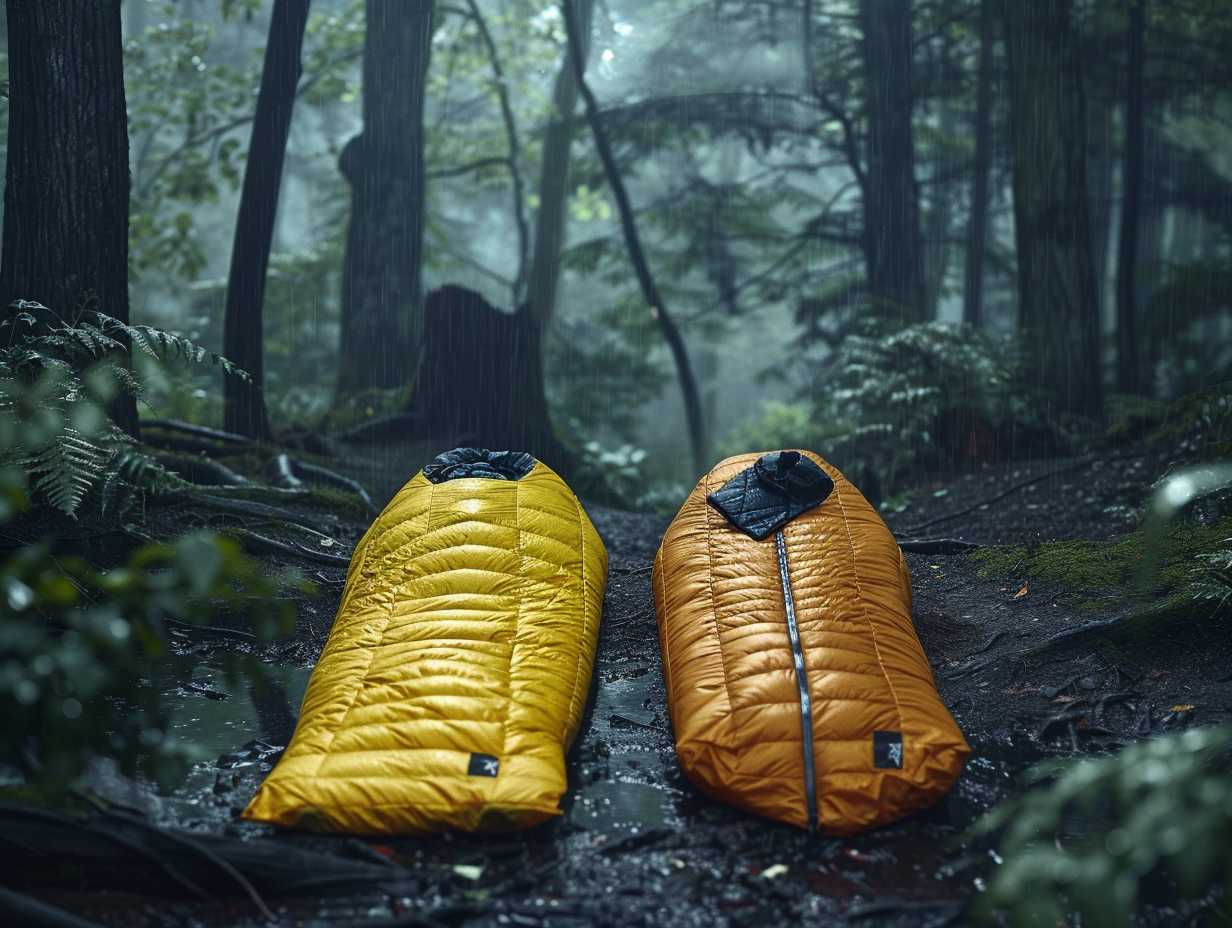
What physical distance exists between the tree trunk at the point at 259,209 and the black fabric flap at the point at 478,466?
3.56 meters

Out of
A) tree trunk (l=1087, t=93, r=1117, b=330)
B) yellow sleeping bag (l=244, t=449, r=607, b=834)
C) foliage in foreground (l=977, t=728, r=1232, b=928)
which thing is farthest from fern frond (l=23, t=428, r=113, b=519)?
tree trunk (l=1087, t=93, r=1117, b=330)

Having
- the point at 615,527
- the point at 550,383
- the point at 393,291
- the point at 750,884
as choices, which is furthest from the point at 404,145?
the point at 750,884

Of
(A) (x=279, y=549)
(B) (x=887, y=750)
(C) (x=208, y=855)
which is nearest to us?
(C) (x=208, y=855)

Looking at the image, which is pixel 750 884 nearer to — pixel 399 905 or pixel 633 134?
pixel 399 905

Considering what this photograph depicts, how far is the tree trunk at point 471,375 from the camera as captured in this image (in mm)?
9227

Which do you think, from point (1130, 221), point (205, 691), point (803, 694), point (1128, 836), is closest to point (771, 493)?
point (803, 694)

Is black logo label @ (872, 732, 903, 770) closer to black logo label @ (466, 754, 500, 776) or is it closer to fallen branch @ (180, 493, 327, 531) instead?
black logo label @ (466, 754, 500, 776)

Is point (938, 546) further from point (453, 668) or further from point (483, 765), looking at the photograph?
point (483, 765)

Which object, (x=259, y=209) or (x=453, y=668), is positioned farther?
(x=259, y=209)

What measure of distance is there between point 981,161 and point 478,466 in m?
10.7

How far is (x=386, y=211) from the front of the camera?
36.8 feet

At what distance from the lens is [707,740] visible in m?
3.59

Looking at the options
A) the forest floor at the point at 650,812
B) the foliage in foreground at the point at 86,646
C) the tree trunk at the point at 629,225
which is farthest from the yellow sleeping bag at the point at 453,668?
the tree trunk at the point at 629,225

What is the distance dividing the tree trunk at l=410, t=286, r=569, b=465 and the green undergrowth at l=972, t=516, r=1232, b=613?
468cm
